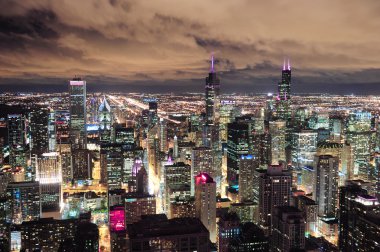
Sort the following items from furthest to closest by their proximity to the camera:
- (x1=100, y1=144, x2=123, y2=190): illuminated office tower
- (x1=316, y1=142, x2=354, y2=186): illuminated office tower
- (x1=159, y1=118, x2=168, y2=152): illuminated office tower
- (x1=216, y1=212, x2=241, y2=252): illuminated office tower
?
1. (x1=159, y1=118, x2=168, y2=152): illuminated office tower
2. (x1=316, y1=142, x2=354, y2=186): illuminated office tower
3. (x1=100, y1=144, x2=123, y2=190): illuminated office tower
4. (x1=216, y1=212, x2=241, y2=252): illuminated office tower

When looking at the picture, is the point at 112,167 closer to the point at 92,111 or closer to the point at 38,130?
the point at 38,130

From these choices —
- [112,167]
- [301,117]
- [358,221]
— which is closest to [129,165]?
[112,167]

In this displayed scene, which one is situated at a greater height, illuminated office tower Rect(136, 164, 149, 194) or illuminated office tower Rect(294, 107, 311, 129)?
illuminated office tower Rect(294, 107, 311, 129)

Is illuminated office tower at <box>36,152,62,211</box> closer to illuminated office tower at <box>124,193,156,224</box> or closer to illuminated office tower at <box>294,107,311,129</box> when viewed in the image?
illuminated office tower at <box>124,193,156,224</box>

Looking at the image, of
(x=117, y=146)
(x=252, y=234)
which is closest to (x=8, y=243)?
(x=252, y=234)

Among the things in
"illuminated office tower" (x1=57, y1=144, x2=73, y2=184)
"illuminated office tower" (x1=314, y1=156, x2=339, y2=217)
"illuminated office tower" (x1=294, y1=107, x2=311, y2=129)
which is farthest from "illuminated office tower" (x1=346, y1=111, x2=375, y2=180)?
"illuminated office tower" (x1=57, y1=144, x2=73, y2=184)

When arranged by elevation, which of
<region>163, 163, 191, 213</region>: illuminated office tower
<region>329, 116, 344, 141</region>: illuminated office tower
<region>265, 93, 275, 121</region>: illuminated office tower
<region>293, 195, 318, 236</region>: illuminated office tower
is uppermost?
<region>265, 93, 275, 121</region>: illuminated office tower
